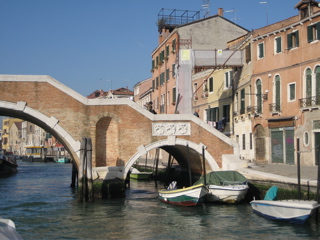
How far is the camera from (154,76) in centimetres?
4516

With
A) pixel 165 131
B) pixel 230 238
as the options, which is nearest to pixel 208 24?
pixel 165 131

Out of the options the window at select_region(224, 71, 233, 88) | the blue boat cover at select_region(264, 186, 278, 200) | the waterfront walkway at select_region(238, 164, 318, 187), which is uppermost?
the window at select_region(224, 71, 233, 88)

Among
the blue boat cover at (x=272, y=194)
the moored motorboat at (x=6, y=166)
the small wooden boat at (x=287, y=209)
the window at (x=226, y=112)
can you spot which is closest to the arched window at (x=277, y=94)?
the window at (x=226, y=112)

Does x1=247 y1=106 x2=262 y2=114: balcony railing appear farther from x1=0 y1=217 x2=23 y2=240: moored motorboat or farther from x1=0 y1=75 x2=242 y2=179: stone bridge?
x1=0 y1=217 x2=23 y2=240: moored motorboat

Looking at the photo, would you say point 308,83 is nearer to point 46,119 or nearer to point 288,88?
point 288,88

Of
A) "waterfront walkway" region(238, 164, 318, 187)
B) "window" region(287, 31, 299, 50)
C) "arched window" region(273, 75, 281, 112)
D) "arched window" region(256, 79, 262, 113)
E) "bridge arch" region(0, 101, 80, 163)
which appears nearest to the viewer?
"waterfront walkway" region(238, 164, 318, 187)

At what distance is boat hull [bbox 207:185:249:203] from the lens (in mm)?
17547

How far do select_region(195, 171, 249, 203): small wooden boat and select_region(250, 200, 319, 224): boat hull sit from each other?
2.35m

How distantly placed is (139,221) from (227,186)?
4.33 m

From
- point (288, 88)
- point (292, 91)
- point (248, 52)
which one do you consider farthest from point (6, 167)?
point (292, 91)

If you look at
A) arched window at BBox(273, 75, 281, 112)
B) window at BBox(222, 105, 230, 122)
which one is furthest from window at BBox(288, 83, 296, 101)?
window at BBox(222, 105, 230, 122)

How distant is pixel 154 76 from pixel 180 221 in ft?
102

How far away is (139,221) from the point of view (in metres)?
15.2

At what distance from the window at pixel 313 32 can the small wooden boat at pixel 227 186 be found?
26.2ft
